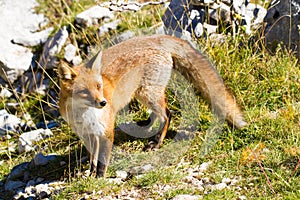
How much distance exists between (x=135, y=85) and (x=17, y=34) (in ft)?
14.8

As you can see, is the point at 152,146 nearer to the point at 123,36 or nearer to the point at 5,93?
the point at 123,36

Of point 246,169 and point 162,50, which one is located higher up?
point 162,50

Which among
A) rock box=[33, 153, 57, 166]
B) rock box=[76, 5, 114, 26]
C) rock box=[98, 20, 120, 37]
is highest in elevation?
rock box=[76, 5, 114, 26]

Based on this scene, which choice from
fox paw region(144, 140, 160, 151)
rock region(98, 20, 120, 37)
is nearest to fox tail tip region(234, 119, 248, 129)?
fox paw region(144, 140, 160, 151)

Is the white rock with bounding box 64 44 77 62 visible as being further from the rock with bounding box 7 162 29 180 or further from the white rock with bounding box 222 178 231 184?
the white rock with bounding box 222 178 231 184

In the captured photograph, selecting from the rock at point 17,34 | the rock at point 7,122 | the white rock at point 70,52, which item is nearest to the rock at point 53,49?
the white rock at point 70,52

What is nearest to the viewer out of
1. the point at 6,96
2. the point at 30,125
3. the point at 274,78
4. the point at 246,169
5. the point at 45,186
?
the point at 246,169

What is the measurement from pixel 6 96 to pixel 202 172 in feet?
15.0

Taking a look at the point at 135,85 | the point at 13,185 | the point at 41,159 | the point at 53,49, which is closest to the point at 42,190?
the point at 13,185

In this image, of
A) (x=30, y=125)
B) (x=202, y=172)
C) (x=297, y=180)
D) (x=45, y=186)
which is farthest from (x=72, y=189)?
(x=30, y=125)

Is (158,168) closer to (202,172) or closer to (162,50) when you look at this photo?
(202,172)

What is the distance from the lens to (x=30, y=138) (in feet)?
24.6

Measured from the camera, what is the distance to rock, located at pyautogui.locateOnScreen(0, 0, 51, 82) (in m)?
9.49

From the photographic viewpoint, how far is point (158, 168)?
242 inches
